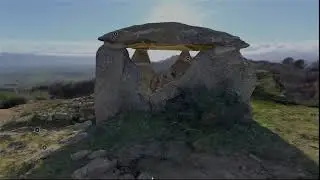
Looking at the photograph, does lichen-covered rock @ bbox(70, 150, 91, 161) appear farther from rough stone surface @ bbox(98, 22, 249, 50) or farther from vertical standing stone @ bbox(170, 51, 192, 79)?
vertical standing stone @ bbox(170, 51, 192, 79)

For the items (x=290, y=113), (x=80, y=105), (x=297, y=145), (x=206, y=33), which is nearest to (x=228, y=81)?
(x=206, y=33)

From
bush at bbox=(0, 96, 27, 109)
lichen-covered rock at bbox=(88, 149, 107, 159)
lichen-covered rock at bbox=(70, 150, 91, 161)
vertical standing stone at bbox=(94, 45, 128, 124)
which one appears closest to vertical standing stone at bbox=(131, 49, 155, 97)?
vertical standing stone at bbox=(94, 45, 128, 124)

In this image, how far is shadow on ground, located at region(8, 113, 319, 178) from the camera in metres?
10.2

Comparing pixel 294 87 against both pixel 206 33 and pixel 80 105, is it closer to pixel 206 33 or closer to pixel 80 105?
pixel 206 33

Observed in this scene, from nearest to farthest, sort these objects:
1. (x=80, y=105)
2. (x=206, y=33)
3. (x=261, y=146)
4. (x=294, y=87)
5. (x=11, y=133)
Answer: (x=294, y=87) → (x=261, y=146) → (x=206, y=33) → (x=11, y=133) → (x=80, y=105)

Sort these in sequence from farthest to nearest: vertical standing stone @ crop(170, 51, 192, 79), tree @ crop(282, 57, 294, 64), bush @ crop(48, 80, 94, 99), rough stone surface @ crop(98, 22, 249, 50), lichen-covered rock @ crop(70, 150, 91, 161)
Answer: bush @ crop(48, 80, 94, 99) < vertical standing stone @ crop(170, 51, 192, 79) < tree @ crop(282, 57, 294, 64) < rough stone surface @ crop(98, 22, 249, 50) < lichen-covered rock @ crop(70, 150, 91, 161)

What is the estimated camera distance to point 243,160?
10164 mm

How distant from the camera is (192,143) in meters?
10.9

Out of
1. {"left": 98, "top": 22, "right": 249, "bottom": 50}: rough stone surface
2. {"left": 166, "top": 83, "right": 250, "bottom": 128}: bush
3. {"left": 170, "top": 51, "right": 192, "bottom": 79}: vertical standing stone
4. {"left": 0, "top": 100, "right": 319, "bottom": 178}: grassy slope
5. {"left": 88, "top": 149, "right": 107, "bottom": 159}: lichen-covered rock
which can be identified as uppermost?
{"left": 98, "top": 22, "right": 249, "bottom": 50}: rough stone surface

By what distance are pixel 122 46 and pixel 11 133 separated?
15.5ft

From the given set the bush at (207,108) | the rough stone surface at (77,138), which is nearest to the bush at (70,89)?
the rough stone surface at (77,138)

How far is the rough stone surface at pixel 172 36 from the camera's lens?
41.4 feet

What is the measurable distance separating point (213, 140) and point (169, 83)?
2.63m

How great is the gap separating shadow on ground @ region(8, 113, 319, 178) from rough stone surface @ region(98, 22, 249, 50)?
1724 mm
